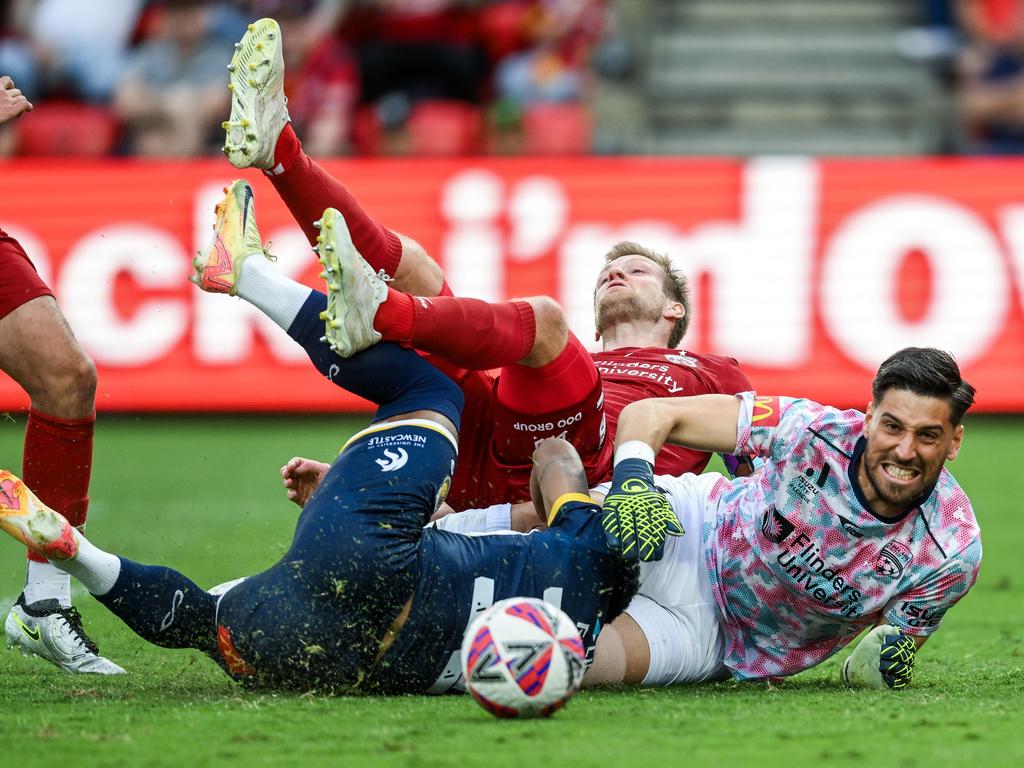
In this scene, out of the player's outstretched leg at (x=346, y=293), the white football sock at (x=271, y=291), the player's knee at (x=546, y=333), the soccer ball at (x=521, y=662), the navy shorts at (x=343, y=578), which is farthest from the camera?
the player's knee at (x=546, y=333)

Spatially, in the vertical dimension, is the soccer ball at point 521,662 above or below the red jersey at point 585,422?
below

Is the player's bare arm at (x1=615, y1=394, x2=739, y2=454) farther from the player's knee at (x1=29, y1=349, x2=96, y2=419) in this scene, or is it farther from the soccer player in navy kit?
the player's knee at (x1=29, y1=349, x2=96, y2=419)

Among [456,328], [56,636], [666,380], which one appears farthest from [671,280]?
[56,636]

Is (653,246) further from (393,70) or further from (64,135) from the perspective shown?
(64,135)

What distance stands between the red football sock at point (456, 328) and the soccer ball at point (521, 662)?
39.5 inches

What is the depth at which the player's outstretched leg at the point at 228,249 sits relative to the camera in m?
5.19

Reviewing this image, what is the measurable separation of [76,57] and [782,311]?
7.45 meters

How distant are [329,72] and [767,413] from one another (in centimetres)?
1068

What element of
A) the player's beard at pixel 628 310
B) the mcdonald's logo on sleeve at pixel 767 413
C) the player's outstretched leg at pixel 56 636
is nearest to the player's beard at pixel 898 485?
the mcdonald's logo on sleeve at pixel 767 413

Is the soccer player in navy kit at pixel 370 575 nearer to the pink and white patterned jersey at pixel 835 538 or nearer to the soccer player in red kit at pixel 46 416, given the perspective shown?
the pink and white patterned jersey at pixel 835 538

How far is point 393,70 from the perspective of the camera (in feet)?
50.1

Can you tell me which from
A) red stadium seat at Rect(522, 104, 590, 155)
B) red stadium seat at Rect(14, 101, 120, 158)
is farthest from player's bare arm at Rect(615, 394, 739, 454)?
red stadium seat at Rect(14, 101, 120, 158)

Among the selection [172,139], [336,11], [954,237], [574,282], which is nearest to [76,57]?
[172,139]

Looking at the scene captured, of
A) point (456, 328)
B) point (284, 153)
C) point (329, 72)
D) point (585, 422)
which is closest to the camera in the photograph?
point (456, 328)
